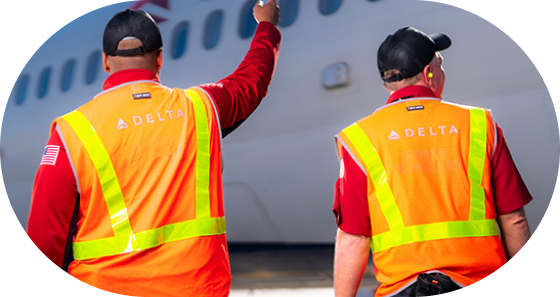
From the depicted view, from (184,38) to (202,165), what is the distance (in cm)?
372

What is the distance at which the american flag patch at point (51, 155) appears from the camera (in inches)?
87.5

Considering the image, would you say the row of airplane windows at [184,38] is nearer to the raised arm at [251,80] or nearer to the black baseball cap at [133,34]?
the raised arm at [251,80]

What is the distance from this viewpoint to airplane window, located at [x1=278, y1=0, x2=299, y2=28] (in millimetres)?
4969

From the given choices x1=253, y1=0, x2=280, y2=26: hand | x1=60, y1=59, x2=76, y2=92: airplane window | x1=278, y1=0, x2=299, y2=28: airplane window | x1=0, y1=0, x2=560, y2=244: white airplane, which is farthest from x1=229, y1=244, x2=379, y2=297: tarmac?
x1=60, y1=59, x2=76, y2=92: airplane window

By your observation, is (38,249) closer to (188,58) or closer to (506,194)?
(506,194)

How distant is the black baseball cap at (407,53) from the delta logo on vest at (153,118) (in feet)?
2.61

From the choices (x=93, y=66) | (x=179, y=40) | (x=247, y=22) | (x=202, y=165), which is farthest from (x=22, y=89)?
(x=202, y=165)

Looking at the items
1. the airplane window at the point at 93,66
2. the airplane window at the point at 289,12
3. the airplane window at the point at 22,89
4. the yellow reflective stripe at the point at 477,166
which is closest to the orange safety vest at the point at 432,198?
the yellow reflective stripe at the point at 477,166

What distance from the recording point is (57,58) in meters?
7.50

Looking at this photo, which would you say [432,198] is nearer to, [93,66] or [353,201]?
[353,201]

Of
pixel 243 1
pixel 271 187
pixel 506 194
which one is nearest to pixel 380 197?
pixel 506 194

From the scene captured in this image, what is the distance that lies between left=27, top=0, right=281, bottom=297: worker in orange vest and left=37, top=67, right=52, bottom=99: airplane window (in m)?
5.63

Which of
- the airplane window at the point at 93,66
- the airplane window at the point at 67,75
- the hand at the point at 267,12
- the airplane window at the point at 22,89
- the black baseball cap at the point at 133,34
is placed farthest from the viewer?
the airplane window at the point at 22,89

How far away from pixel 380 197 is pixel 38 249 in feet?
3.94
